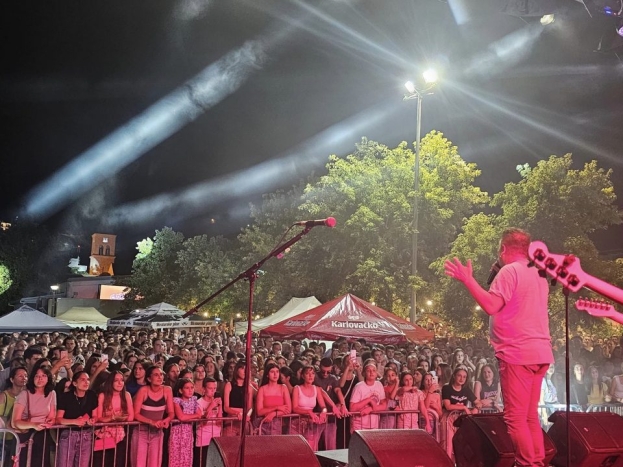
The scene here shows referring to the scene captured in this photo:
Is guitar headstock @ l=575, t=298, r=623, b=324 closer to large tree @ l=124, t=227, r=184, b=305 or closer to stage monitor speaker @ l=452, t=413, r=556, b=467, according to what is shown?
stage monitor speaker @ l=452, t=413, r=556, b=467

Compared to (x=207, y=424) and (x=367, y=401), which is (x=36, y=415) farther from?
(x=367, y=401)

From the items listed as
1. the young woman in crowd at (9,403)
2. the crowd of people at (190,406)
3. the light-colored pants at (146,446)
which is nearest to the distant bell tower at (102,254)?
the crowd of people at (190,406)

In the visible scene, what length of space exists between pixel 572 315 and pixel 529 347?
56.1ft

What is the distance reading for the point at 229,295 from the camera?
124ft

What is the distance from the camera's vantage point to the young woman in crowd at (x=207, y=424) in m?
6.93

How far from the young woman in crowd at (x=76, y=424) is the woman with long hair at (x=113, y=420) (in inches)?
3.9

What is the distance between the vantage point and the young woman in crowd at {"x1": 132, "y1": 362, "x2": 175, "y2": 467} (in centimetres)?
660

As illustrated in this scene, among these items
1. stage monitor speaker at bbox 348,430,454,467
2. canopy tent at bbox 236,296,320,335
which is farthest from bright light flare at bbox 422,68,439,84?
stage monitor speaker at bbox 348,430,454,467

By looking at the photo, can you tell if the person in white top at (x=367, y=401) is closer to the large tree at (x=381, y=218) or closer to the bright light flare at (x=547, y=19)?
the bright light flare at (x=547, y=19)

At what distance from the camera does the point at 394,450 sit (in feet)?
15.7

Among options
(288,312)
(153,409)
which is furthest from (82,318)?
(153,409)

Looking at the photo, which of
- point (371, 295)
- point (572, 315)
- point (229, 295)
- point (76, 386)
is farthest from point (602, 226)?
point (229, 295)

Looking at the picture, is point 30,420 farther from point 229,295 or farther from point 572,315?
point 229,295

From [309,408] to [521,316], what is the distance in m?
4.11
